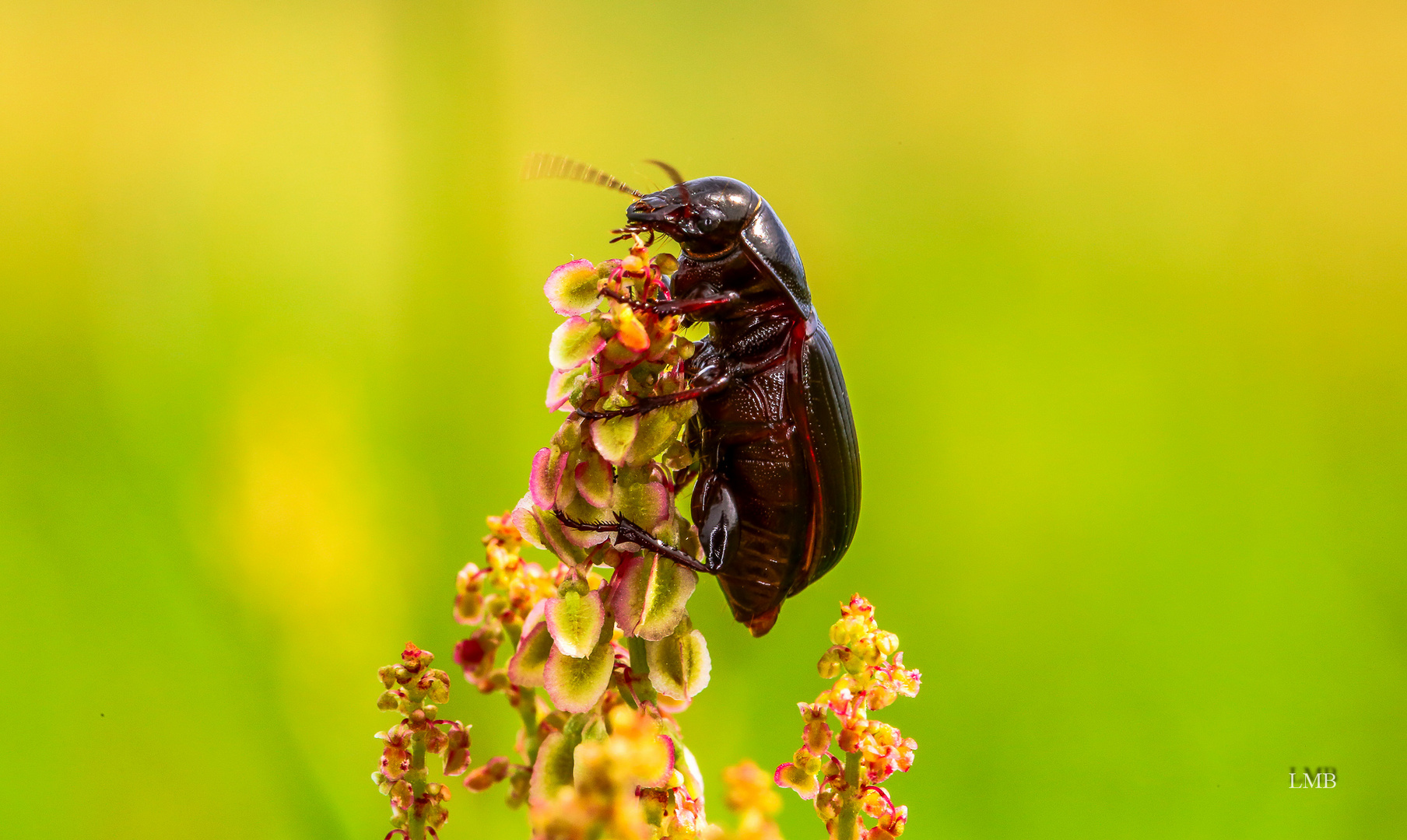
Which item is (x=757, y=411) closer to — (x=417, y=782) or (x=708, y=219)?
(x=708, y=219)

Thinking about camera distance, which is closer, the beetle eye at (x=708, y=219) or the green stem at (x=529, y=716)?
the green stem at (x=529, y=716)

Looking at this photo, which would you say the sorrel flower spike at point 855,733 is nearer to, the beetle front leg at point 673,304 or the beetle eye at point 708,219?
the beetle front leg at point 673,304

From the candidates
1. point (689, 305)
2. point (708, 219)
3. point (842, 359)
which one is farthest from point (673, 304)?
point (842, 359)

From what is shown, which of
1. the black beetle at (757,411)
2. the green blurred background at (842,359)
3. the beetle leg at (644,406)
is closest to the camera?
the beetle leg at (644,406)
